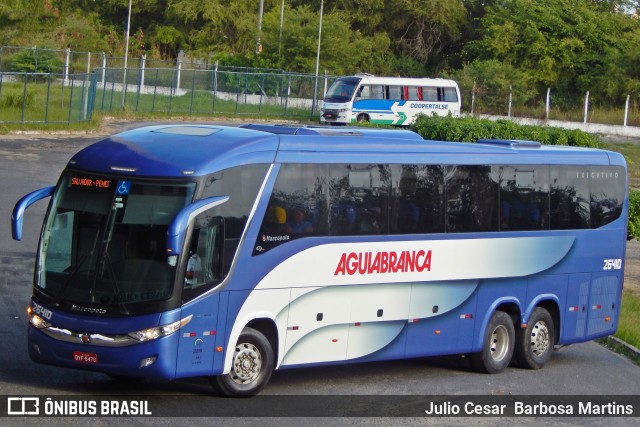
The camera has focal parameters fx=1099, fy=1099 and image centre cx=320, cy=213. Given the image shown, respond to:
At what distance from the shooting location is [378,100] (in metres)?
57.6

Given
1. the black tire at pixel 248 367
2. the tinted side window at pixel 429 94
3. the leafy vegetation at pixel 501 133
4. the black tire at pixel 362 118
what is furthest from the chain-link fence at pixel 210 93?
the black tire at pixel 248 367

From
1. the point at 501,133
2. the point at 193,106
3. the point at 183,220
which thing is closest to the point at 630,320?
the point at 501,133

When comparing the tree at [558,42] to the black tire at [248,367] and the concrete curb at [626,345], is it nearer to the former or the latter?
the concrete curb at [626,345]

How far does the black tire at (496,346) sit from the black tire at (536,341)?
0.25 metres

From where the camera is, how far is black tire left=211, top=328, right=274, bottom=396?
1145 centimetres

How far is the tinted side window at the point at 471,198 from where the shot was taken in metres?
14.0

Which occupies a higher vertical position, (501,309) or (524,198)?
(524,198)

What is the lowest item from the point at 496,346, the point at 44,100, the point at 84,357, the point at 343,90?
the point at 496,346

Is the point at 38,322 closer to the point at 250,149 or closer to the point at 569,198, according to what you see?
the point at 250,149

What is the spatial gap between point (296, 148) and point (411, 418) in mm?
3237

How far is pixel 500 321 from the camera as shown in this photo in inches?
575

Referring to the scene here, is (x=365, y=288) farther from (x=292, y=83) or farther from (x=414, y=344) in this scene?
(x=292, y=83)

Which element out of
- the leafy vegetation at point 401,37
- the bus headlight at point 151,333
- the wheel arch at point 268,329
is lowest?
the wheel arch at point 268,329

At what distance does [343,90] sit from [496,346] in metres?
43.5
